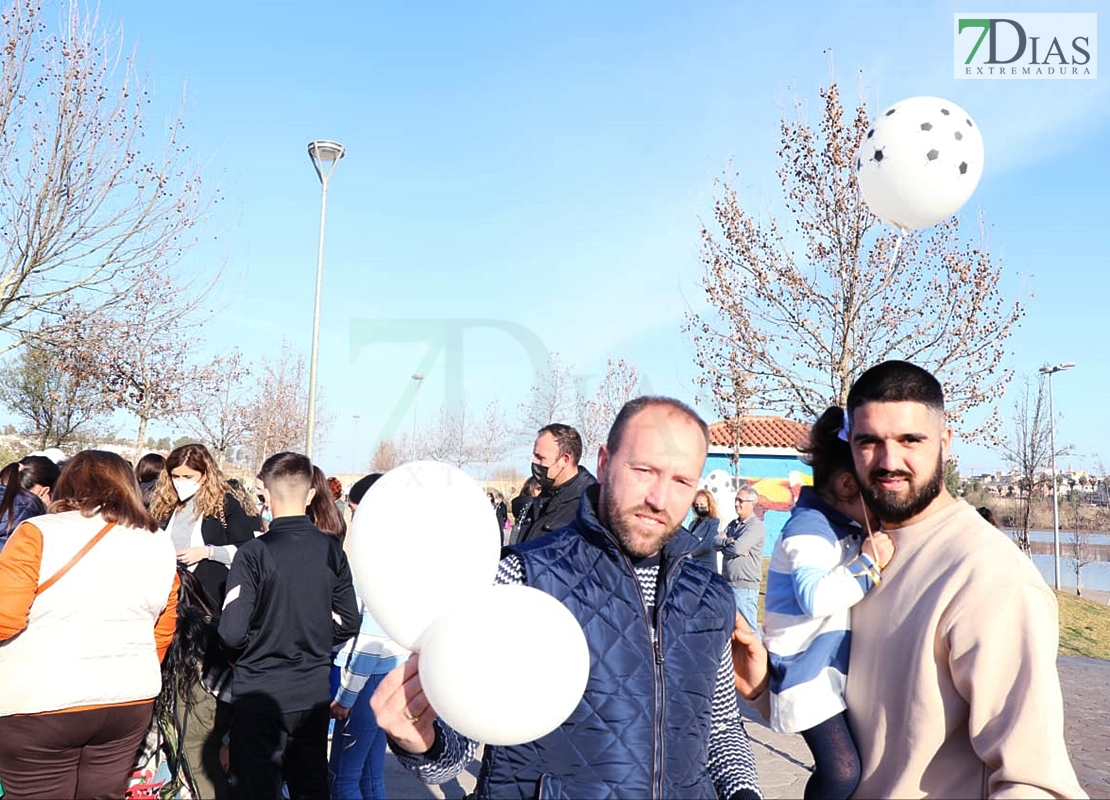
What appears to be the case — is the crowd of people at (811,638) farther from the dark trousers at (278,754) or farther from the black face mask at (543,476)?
the black face mask at (543,476)

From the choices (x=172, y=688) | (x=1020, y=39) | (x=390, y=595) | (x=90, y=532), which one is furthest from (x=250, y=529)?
(x=1020, y=39)

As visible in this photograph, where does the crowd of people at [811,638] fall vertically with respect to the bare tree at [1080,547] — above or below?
above

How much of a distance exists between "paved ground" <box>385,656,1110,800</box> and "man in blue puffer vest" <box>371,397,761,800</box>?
3816 mm

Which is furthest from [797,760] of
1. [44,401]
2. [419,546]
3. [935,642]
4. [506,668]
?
[44,401]

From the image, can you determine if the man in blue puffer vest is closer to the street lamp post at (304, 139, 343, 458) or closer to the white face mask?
the white face mask

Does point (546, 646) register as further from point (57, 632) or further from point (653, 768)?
point (57, 632)

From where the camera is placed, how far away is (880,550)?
83.0 inches

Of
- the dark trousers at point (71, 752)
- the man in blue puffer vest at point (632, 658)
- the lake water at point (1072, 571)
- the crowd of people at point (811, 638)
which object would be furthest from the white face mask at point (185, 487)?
the lake water at point (1072, 571)

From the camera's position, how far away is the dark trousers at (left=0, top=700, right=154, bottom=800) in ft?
10.8

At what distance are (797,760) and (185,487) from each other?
16.5 ft

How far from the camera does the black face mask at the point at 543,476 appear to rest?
5.47 metres

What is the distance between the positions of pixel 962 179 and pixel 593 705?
353 centimetres

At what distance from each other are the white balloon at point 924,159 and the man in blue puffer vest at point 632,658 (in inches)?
105

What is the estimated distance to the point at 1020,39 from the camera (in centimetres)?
789
